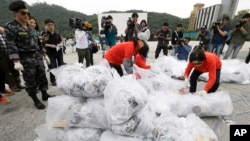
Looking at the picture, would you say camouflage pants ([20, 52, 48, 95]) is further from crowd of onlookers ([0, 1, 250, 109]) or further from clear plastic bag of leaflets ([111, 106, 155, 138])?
clear plastic bag of leaflets ([111, 106, 155, 138])

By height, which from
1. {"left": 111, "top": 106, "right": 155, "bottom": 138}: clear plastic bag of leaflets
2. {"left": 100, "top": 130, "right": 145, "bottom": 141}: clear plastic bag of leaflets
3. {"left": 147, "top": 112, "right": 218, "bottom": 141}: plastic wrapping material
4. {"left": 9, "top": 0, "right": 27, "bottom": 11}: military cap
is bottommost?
{"left": 100, "top": 130, "right": 145, "bottom": 141}: clear plastic bag of leaflets

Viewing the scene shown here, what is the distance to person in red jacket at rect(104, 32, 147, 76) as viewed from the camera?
84.9 inches

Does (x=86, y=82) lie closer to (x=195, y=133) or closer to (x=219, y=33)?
(x=195, y=133)

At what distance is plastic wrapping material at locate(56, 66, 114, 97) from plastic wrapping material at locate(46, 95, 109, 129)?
0.09 meters

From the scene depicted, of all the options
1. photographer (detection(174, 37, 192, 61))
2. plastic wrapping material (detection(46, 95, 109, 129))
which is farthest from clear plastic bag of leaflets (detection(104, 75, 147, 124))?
photographer (detection(174, 37, 192, 61))

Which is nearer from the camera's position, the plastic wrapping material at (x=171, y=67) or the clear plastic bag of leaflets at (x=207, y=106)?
the clear plastic bag of leaflets at (x=207, y=106)

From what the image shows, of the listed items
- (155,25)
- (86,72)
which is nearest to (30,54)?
(86,72)

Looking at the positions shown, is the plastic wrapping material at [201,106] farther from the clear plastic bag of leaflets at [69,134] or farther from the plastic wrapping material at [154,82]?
the clear plastic bag of leaflets at [69,134]

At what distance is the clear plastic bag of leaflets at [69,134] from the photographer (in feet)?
4.52

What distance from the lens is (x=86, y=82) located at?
1431 mm

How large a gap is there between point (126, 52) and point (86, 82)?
956 mm

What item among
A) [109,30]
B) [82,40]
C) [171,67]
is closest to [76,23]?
[82,40]

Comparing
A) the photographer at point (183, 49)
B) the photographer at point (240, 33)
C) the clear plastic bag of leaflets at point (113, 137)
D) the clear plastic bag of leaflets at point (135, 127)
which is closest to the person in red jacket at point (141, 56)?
the clear plastic bag of leaflets at point (135, 127)

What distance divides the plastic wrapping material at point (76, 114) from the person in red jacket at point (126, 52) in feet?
3.09
